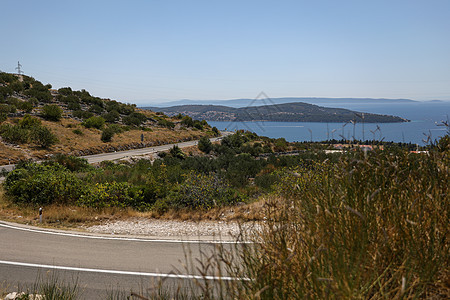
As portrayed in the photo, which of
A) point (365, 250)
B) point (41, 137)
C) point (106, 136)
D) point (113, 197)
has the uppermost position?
point (365, 250)

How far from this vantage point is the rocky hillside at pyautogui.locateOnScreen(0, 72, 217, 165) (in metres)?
29.0

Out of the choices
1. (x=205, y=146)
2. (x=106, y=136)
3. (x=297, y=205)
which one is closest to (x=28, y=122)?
(x=106, y=136)

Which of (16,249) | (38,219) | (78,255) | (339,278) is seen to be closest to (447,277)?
(339,278)

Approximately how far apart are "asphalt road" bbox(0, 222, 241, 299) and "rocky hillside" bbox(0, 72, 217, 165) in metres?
19.7

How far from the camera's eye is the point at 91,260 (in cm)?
792

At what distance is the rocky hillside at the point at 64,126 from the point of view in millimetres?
29047

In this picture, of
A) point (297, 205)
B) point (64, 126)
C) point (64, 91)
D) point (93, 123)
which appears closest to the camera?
point (297, 205)

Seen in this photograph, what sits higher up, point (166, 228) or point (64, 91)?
point (64, 91)

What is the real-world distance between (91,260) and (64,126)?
34.4 m

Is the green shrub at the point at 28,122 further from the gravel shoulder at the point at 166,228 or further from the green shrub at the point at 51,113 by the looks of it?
the gravel shoulder at the point at 166,228

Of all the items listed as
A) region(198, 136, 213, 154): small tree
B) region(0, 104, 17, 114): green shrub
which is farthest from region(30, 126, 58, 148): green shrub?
region(198, 136, 213, 154): small tree

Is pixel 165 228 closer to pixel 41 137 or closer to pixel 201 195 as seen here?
Result: pixel 201 195

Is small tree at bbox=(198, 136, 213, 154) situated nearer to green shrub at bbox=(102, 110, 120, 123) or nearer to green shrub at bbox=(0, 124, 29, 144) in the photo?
green shrub at bbox=(102, 110, 120, 123)

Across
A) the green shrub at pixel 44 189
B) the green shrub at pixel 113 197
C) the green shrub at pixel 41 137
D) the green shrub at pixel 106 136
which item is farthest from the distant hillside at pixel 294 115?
the green shrub at pixel 41 137
